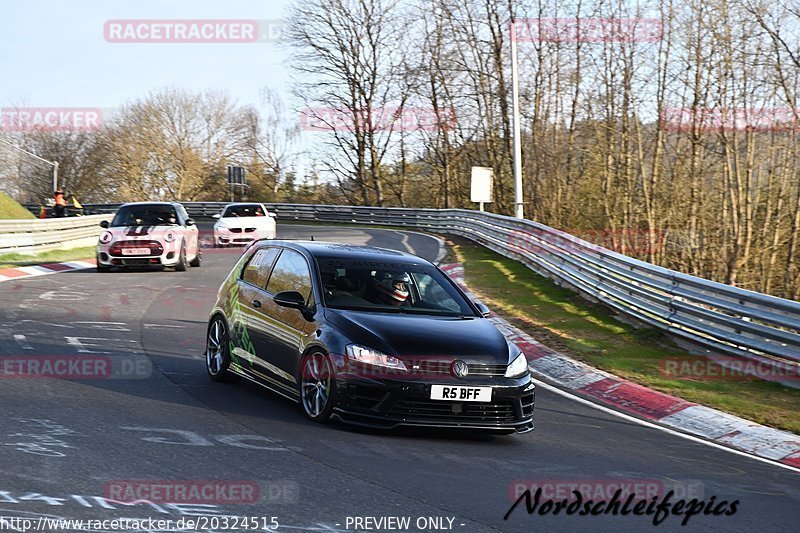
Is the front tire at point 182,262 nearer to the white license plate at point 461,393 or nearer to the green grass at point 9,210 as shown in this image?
the green grass at point 9,210

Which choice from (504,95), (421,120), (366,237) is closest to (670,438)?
(366,237)

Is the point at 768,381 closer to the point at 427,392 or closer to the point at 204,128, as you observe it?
the point at 427,392

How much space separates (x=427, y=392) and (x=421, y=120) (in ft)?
156

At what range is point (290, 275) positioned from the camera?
8961mm

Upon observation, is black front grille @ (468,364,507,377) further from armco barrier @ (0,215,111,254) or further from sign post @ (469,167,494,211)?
sign post @ (469,167,494,211)

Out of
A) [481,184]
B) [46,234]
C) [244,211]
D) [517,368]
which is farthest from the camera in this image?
[481,184]

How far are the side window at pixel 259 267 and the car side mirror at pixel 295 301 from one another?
1.08 m

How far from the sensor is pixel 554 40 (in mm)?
40219

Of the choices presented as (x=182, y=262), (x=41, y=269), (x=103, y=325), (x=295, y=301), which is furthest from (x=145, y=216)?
(x=295, y=301)

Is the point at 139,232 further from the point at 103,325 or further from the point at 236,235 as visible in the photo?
the point at 103,325

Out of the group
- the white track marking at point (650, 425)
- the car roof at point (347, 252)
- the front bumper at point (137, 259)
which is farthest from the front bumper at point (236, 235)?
the car roof at point (347, 252)

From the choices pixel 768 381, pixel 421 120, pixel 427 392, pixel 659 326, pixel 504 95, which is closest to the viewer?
pixel 427 392

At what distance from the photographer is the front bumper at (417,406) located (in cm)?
734

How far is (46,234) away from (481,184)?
14.0 meters
